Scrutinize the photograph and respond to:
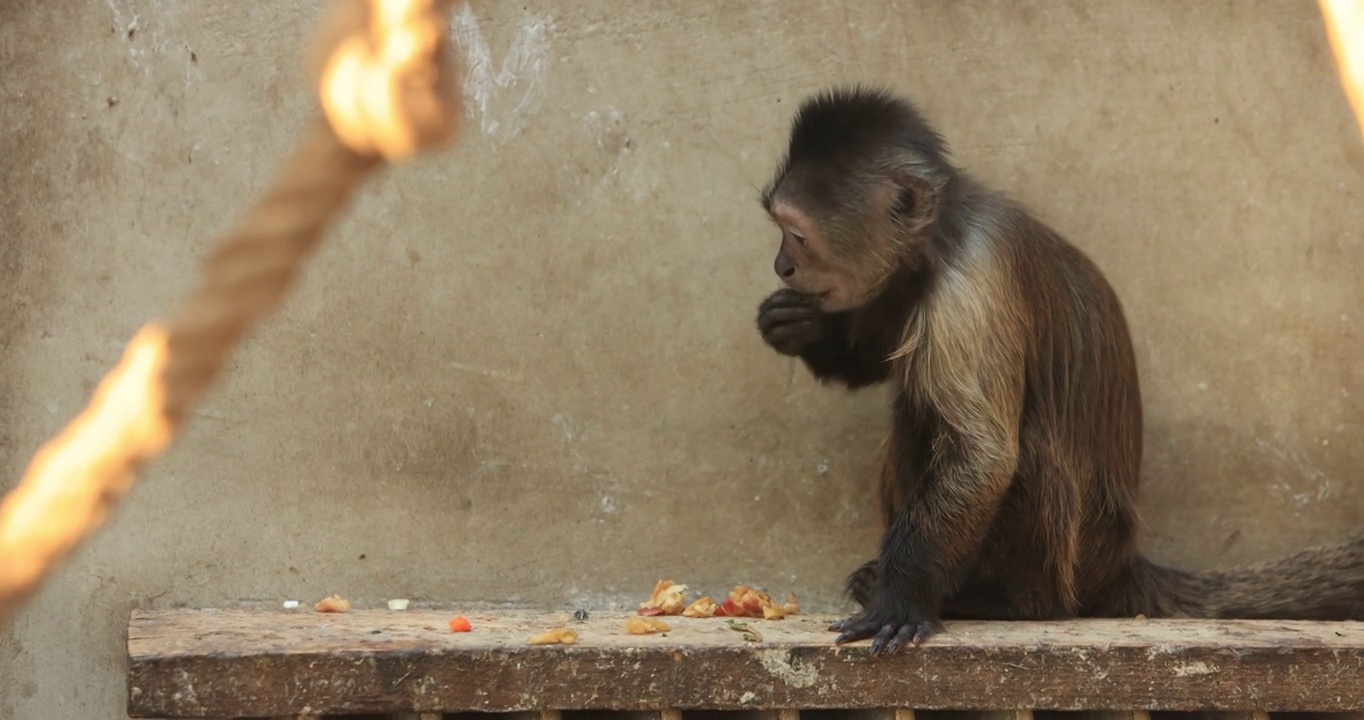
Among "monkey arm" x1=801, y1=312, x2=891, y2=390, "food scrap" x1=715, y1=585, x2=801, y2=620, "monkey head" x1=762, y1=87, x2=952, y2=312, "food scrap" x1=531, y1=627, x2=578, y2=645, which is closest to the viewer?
"food scrap" x1=531, y1=627, x2=578, y2=645

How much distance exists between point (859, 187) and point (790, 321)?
69 cm

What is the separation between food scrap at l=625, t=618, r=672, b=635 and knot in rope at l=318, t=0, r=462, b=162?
3285 millimetres

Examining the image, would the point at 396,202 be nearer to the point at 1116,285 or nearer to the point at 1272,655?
the point at 1116,285

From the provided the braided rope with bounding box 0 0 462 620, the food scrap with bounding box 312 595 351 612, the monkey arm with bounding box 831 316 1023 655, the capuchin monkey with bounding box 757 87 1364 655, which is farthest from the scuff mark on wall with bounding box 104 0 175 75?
the braided rope with bounding box 0 0 462 620

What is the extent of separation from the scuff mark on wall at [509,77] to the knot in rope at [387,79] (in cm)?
439

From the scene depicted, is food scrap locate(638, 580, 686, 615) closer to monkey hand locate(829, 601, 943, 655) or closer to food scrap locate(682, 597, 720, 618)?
food scrap locate(682, 597, 720, 618)

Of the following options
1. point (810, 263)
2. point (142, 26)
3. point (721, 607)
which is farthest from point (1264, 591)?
point (142, 26)

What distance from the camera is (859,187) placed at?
212 inches

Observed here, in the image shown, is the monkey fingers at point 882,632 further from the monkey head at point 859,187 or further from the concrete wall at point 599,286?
the concrete wall at point 599,286

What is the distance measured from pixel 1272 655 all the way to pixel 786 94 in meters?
3.11

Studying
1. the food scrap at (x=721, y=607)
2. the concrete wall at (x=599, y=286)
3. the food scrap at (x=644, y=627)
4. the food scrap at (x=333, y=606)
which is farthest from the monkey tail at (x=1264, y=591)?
the food scrap at (x=333, y=606)

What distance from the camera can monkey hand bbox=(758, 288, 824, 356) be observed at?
227 inches

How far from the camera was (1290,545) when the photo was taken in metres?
6.58

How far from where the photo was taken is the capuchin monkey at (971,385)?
5.18 meters
